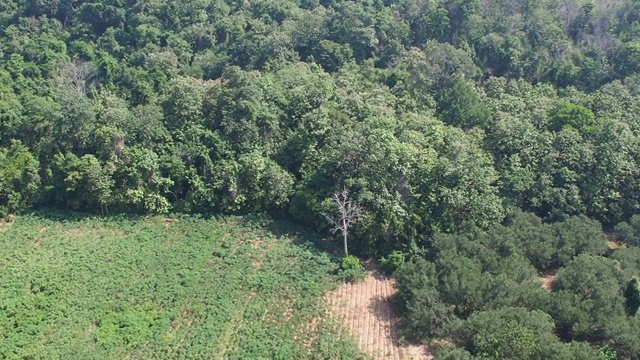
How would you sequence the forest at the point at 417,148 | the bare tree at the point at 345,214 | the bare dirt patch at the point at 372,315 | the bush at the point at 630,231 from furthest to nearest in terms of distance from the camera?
the bush at the point at 630,231 → the bare tree at the point at 345,214 → the forest at the point at 417,148 → the bare dirt patch at the point at 372,315

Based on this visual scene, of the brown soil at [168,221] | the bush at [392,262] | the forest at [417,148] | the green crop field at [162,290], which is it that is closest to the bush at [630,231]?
the forest at [417,148]

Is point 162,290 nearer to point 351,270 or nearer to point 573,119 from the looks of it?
point 351,270

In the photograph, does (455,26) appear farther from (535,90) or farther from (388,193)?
(388,193)

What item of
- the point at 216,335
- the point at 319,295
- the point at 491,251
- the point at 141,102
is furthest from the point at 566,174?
the point at 141,102

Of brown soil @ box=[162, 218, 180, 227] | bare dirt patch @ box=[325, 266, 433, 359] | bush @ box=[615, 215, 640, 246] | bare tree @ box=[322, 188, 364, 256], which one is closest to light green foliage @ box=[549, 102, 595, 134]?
bush @ box=[615, 215, 640, 246]

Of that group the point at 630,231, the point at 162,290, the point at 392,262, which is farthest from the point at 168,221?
the point at 630,231

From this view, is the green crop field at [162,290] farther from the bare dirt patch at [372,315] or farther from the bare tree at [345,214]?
the bare tree at [345,214]

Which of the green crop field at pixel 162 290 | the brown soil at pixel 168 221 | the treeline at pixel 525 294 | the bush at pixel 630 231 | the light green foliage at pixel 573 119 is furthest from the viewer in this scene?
the light green foliage at pixel 573 119
